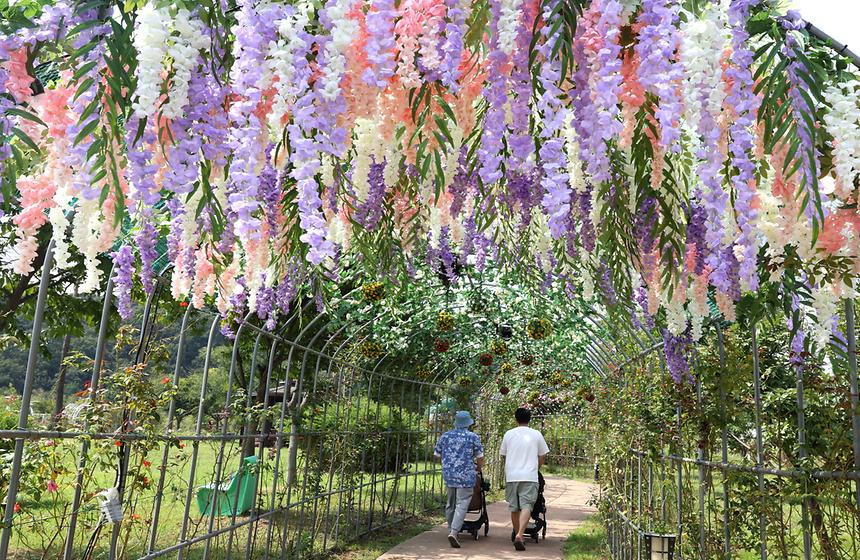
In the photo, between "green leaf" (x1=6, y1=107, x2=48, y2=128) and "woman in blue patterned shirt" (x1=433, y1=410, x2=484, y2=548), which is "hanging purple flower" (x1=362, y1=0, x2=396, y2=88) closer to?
"green leaf" (x1=6, y1=107, x2=48, y2=128)

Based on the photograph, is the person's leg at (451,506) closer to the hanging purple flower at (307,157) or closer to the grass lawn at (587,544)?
the grass lawn at (587,544)

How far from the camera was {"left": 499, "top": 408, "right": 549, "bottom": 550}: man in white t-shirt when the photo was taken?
311 inches

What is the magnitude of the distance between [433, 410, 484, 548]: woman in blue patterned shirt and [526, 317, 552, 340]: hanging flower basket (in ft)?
4.10

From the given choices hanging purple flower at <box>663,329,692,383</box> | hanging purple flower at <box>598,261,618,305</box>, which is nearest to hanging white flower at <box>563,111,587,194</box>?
hanging purple flower at <box>598,261,618,305</box>

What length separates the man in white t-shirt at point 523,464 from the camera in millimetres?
7906

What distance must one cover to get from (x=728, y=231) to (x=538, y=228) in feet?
3.63

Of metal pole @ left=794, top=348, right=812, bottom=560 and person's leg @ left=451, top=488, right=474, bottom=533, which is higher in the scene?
metal pole @ left=794, top=348, right=812, bottom=560

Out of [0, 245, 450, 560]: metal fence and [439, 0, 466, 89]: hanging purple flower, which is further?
[0, 245, 450, 560]: metal fence

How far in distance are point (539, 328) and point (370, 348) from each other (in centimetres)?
198

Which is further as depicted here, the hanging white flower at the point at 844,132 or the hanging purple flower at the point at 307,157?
the hanging white flower at the point at 844,132

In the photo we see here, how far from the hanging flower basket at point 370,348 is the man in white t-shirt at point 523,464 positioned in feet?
5.56

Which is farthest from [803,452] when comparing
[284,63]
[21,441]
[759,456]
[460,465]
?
[460,465]

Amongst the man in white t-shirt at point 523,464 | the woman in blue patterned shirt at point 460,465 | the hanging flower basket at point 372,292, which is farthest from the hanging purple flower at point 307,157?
the woman in blue patterned shirt at point 460,465

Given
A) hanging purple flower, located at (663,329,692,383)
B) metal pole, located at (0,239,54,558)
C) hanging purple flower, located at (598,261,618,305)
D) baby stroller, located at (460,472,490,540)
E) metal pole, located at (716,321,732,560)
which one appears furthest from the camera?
baby stroller, located at (460,472,490,540)
